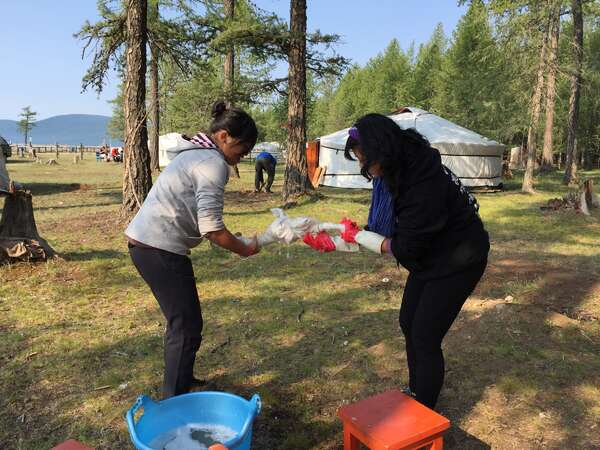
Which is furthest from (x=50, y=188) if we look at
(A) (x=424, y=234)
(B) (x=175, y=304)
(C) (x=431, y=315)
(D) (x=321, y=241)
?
(A) (x=424, y=234)

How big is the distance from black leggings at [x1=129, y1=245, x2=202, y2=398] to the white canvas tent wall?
553 inches

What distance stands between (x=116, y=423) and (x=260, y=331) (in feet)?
4.98

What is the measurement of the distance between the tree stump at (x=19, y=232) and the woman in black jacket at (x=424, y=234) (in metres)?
4.62

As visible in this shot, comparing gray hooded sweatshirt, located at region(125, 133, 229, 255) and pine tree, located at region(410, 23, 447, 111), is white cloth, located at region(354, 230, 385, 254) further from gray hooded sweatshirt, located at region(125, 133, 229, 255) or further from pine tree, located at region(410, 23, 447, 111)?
pine tree, located at region(410, 23, 447, 111)

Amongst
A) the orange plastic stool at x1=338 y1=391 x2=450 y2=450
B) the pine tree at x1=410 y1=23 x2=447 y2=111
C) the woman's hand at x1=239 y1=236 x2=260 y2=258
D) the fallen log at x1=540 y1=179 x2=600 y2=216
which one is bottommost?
the orange plastic stool at x1=338 y1=391 x2=450 y2=450

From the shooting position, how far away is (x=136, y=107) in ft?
26.7

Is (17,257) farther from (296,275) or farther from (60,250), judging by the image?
(296,275)

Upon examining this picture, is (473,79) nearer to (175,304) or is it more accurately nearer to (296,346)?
(296,346)

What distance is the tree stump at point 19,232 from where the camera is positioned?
5543mm

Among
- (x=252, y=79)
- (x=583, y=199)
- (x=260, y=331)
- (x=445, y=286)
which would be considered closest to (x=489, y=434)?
(x=445, y=286)

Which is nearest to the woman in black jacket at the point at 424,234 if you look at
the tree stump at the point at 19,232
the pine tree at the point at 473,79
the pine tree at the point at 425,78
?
the tree stump at the point at 19,232

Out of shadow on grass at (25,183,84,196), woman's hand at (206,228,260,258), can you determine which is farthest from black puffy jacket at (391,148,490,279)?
shadow on grass at (25,183,84,196)

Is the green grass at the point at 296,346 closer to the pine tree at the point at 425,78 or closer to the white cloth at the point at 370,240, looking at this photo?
the white cloth at the point at 370,240

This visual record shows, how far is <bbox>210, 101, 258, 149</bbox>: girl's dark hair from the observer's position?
241 cm
